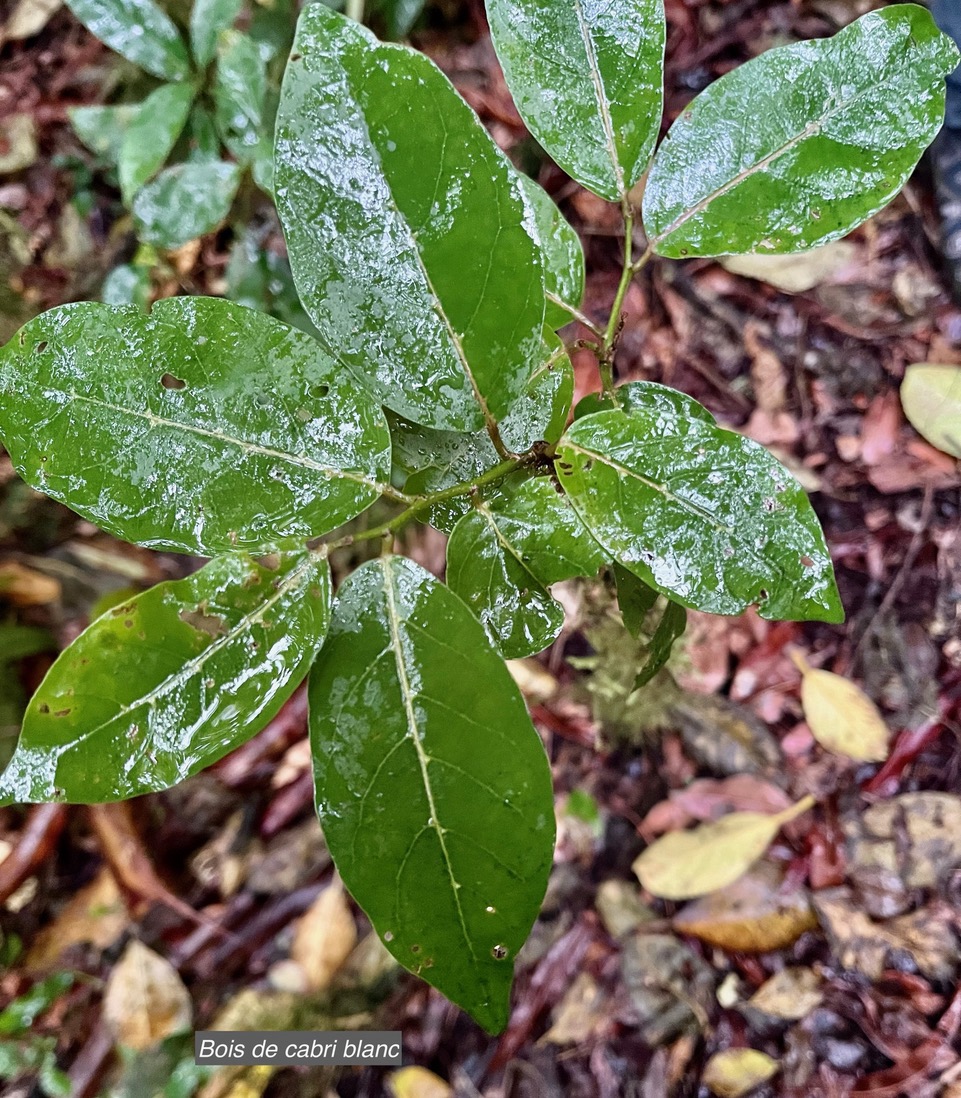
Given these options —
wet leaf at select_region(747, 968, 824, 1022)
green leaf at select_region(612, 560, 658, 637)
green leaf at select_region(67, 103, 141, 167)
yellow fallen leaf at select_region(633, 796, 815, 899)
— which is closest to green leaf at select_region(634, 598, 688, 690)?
green leaf at select_region(612, 560, 658, 637)

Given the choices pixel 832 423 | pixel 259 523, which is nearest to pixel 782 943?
pixel 832 423

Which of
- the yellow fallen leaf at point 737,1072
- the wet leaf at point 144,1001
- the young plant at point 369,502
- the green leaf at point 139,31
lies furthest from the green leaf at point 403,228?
the wet leaf at point 144,1001

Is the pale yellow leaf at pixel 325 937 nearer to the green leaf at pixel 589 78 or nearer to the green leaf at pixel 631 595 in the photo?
the green leaf at pixel 631 595

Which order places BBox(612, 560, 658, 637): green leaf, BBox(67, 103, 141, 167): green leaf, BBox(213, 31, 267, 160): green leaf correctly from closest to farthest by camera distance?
BBox(612, 560, 658, 637): green leaf < BBox(213, 31, 267, 160): green leaf < BBox(67, 103, 141, 167): green leaf

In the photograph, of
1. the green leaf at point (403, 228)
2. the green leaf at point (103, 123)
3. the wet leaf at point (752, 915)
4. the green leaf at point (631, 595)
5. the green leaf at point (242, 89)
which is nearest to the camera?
the green leaf at point (403, 228)

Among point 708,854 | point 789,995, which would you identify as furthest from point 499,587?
point 789,995

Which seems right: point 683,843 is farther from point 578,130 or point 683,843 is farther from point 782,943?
point 578,130

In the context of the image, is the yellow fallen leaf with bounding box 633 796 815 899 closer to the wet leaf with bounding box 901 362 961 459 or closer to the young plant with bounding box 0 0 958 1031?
the wet leaf with bounding box 901 362 961 459
